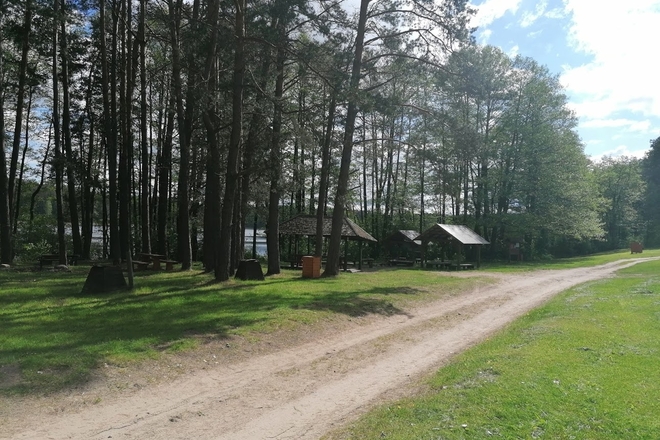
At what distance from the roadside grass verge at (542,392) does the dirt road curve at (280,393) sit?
0.64m

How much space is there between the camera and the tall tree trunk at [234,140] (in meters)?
14.7

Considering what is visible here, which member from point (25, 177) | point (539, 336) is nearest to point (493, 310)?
point (539, 336)

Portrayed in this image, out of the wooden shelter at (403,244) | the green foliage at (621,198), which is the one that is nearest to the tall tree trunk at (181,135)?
the wooden shelter at (403,244)

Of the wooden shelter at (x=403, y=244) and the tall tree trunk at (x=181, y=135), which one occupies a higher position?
the tall tree trunk at (x=181, y=135)

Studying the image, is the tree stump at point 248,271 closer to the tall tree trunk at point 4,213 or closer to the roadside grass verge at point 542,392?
the roadside grass verge at point 542,392

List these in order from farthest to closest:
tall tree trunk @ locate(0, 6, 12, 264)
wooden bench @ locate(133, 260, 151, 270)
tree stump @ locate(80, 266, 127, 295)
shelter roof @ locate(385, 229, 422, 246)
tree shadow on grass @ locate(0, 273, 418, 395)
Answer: shelter roof @ locate(385, 229, 422, 246) < wooden bench @ locate(133, 260, 151, 270) < tall tree trunk @ locate(0, 6, 12, 264) < tree stump @ locate(80, 266, 127, 295) < tree shadow on grass @ locate(0, 273, 418, 395)

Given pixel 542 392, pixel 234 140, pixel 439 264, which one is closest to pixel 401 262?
pixel 439 264

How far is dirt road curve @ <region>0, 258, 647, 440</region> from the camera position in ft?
16.9

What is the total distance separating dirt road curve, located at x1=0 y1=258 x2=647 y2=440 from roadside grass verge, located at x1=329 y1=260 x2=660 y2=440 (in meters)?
0.64

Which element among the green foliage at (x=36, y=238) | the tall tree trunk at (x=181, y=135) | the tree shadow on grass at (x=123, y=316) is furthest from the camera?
the green foliage at (x=36, y=238)

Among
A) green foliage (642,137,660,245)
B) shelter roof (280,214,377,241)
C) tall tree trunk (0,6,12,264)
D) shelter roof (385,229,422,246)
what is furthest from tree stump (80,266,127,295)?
green foliage (642,137,660,245)

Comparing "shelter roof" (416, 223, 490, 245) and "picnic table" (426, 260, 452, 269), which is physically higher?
"shelter roof" (416, 223, 490, 245)

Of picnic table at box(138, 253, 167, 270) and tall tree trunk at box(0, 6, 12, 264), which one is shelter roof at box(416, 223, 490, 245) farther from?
tall tree trunk at box(0, 6, 12, 264)

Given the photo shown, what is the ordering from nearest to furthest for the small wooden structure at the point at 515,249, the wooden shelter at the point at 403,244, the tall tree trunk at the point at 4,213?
the tall tree trunk at the point at 4,213 < the wooden shelter at the point at 403,244 < the small wooden structure at the point at 515,249
